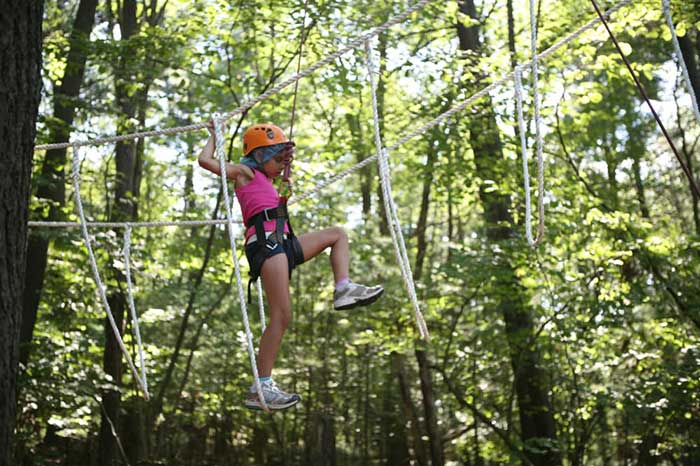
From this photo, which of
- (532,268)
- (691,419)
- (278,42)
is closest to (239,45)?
(278,42)

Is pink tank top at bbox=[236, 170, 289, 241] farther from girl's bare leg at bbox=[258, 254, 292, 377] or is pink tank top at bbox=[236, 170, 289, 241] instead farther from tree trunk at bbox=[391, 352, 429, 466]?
tree trunk at bbox=[391, 352, 429, 466]

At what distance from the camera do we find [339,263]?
2.78 meters

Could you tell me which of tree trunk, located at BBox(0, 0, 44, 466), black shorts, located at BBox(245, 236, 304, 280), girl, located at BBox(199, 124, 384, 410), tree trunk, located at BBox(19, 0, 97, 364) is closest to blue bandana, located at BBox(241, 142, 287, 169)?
girl, located at BBox(199, 124, 384, 410)

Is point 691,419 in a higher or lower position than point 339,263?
lower

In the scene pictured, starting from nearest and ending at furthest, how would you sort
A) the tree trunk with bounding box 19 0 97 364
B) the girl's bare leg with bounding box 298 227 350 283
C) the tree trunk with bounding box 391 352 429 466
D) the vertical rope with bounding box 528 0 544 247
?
the vertical rope with bounding box 528 0 544 247 → the girl's bare leg with bounding box 298 227 350 283 → the tree trunk with bounding box 19 0 97 364 → the tree trunk with bounding box 391 352 429 466

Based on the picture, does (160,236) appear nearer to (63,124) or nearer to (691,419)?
A: (63,124)

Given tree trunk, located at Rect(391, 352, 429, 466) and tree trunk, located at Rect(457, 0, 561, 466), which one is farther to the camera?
tree trunk, located at Rect(391, 352, 429, 466)

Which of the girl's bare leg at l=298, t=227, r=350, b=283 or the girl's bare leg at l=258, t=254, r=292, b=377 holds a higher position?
the girl's bare leg at l=298, t=227, r=350, b=283

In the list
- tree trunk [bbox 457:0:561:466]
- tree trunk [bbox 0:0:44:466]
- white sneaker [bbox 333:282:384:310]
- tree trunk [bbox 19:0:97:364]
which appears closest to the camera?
tree trunk [bbox 0:0:44:466]

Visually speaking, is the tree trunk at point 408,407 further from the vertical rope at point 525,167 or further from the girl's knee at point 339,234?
the vertical rope at point 525,167

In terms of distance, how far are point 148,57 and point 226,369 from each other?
435 cm

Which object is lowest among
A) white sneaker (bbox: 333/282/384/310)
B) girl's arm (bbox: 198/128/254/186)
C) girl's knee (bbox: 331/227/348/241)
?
white sneaker (bbox: 333/282/384/310)

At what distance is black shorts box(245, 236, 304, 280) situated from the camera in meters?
2.71

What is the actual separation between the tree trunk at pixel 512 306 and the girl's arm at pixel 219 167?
11.8ft
